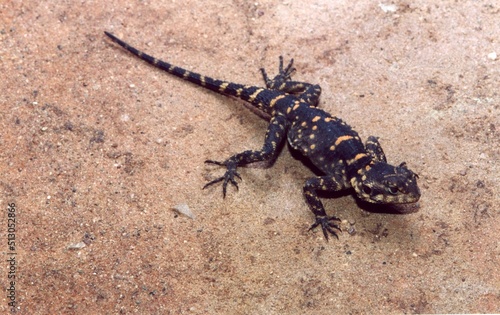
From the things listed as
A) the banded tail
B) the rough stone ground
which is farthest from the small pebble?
the banded tail

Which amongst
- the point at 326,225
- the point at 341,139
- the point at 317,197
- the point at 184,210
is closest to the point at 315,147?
the point at 341,139

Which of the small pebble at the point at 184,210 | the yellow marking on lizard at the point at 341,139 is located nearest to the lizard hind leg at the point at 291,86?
the yellow marking on lizard at the point at 341,139

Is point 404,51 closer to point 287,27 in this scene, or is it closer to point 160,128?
point 287,27

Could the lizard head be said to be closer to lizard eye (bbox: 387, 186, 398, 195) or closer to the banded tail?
lizard eye (bbox: 387, 186, 398, 195)

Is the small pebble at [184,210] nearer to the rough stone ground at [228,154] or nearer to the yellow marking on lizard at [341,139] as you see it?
the rough stone ground at [228,154]

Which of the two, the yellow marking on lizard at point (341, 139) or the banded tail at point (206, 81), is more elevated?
the yellow marking on lizard at point (341, 139)

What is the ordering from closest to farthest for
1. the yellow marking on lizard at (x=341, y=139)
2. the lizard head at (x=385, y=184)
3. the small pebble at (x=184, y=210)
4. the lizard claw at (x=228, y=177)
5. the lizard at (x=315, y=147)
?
the lizard head at (x=385, y=184) < the lizard at (x=315, y=147) < the small pebble at (x=184, y=210) < the lizard claw at (x=228, y=177) < the yellow marking on lizard at (x=341, y=139)

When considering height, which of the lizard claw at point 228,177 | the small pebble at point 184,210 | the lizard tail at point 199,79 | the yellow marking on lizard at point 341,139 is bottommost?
the small pebble at point 184,210
